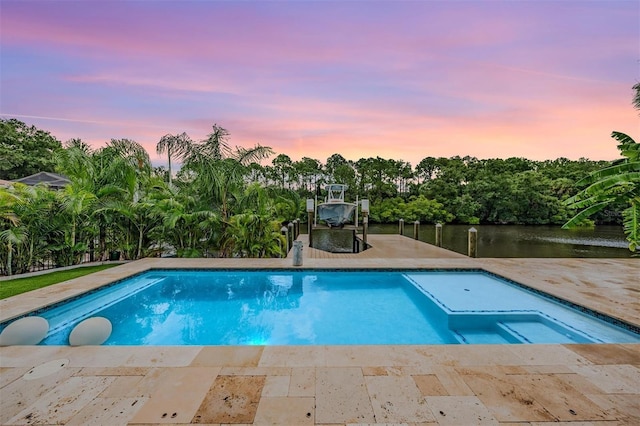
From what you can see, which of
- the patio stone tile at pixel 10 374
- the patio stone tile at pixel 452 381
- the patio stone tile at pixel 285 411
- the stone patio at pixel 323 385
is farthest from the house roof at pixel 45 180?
the patio stone tile at pixel 452 381

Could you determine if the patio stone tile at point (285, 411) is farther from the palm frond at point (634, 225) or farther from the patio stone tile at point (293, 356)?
the palm frond at point (634, 225)

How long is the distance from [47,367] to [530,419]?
422 centimetres

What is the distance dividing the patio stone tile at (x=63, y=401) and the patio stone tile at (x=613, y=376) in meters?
4.31

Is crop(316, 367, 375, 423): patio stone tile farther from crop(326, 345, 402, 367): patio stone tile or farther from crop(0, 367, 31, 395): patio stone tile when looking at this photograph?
crop(0, 367, 31, 395): patio stone tile

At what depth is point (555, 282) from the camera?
5.77m

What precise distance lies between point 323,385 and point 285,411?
45cm

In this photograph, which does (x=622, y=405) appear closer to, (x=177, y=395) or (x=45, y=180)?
(x=177, y=395)

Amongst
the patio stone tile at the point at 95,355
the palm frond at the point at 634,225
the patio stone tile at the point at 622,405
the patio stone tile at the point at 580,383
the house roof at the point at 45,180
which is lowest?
the patio stone tile at the point at 95,355

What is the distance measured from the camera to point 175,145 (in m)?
8.07

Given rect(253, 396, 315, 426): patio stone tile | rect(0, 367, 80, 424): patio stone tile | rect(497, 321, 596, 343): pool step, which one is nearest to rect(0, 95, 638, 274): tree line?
rect(497, 321, 596, 343): pool step

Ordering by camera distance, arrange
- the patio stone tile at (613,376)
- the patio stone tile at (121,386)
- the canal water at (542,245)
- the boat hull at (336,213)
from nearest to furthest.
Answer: the patio stone tile at (121,386) < the patio stone tile at (613,376) < the canal water at (542,245) < the boat hull at (336,213)

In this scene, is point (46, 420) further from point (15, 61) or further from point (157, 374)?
point (15, 61)

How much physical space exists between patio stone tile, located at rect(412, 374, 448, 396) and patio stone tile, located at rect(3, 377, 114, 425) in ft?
8.87

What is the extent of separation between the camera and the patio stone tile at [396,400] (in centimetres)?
194
